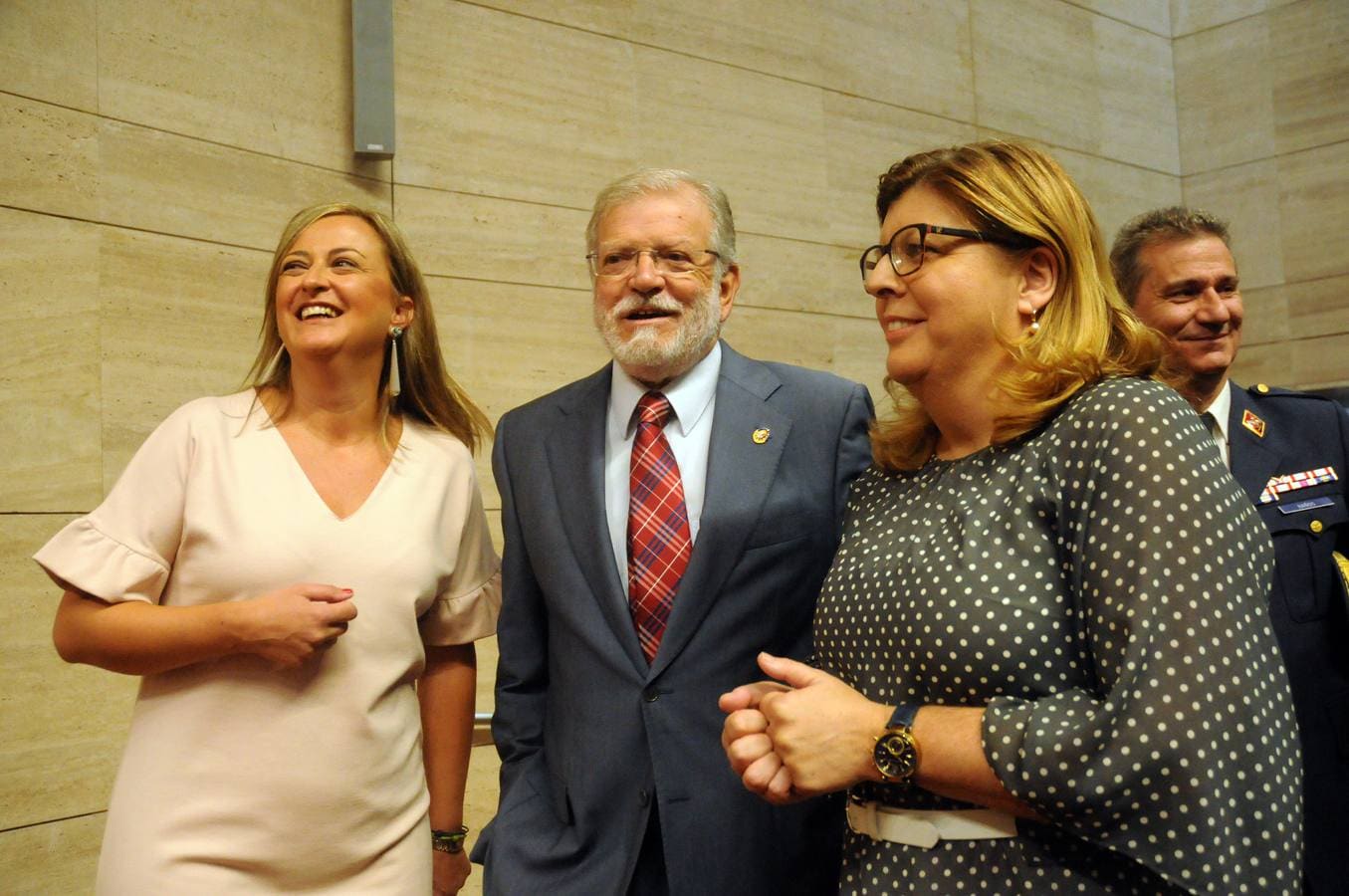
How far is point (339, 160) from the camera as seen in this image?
396cm

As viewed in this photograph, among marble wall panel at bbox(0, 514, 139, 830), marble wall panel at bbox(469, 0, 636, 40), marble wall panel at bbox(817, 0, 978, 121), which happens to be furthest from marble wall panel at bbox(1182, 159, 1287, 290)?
marble wall panel at bbox(0, 514, 139, 830)

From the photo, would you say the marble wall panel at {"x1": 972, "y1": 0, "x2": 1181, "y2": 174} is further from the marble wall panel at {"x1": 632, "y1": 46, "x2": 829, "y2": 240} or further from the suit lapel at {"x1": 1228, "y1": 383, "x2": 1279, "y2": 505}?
the suit lapel at {"x1": 1228, "y1": 383, "x2": 1279, "y2": 505}

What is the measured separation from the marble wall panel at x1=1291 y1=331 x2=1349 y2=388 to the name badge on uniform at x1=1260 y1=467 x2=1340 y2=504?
3831mm

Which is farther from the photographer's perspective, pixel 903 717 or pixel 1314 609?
pixel 1314 609

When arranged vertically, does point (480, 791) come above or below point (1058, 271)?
below

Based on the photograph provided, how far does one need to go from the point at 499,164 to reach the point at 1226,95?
4025 mm

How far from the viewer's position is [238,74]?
3740mm

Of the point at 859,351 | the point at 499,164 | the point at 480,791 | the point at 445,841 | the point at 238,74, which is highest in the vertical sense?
the point at 238,74

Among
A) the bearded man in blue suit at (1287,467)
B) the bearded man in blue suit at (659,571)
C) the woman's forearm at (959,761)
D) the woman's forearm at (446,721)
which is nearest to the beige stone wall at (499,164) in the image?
the woman's forearm at (446,721)

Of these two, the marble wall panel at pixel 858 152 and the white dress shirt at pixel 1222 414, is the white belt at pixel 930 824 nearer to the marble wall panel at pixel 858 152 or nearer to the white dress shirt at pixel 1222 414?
the white dress shirt at pixel 1222 414

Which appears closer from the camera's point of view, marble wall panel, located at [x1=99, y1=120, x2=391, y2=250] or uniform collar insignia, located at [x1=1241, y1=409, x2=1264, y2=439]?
uniform collar insignia, located at [x1=1241, y1=409, x2=1264, y2=439]

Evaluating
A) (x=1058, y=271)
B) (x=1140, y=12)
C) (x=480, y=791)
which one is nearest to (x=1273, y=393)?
(x=1058, y=271)

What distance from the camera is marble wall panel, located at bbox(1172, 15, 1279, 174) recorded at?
6.30 m

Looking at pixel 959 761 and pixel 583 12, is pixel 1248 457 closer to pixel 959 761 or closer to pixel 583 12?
pixel 959 761
